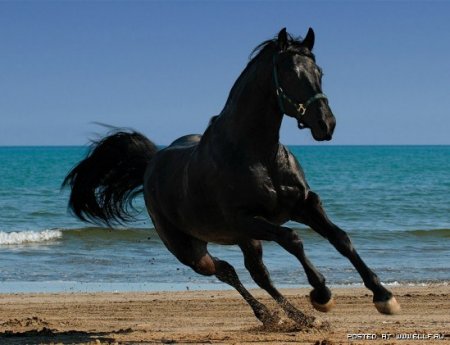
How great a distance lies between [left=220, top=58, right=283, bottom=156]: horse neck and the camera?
708cm

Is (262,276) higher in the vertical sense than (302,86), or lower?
lower

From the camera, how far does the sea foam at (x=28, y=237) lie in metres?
21.2

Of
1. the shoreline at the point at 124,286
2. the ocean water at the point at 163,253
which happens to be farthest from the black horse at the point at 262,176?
the shoreline at the point at 124,286

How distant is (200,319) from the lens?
962 cm

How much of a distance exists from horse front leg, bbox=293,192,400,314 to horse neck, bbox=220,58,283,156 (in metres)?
0.55

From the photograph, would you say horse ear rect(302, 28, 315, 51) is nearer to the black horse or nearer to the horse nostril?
the black horse

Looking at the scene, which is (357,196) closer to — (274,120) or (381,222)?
(381,222)

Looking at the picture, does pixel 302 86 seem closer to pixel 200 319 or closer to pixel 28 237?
pixel 200 319

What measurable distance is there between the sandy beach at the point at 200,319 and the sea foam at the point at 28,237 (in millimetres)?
8988

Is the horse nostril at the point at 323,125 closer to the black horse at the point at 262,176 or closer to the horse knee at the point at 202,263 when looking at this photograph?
the black horse at the point at 262,176

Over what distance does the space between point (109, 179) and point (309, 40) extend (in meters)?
3.76

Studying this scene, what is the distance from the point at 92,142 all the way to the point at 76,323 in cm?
209

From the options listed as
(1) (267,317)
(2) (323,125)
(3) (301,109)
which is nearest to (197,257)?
(1) (267,317)

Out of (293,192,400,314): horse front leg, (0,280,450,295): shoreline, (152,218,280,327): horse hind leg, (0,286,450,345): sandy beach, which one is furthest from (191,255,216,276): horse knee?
(0,280,450,295): shoreline
